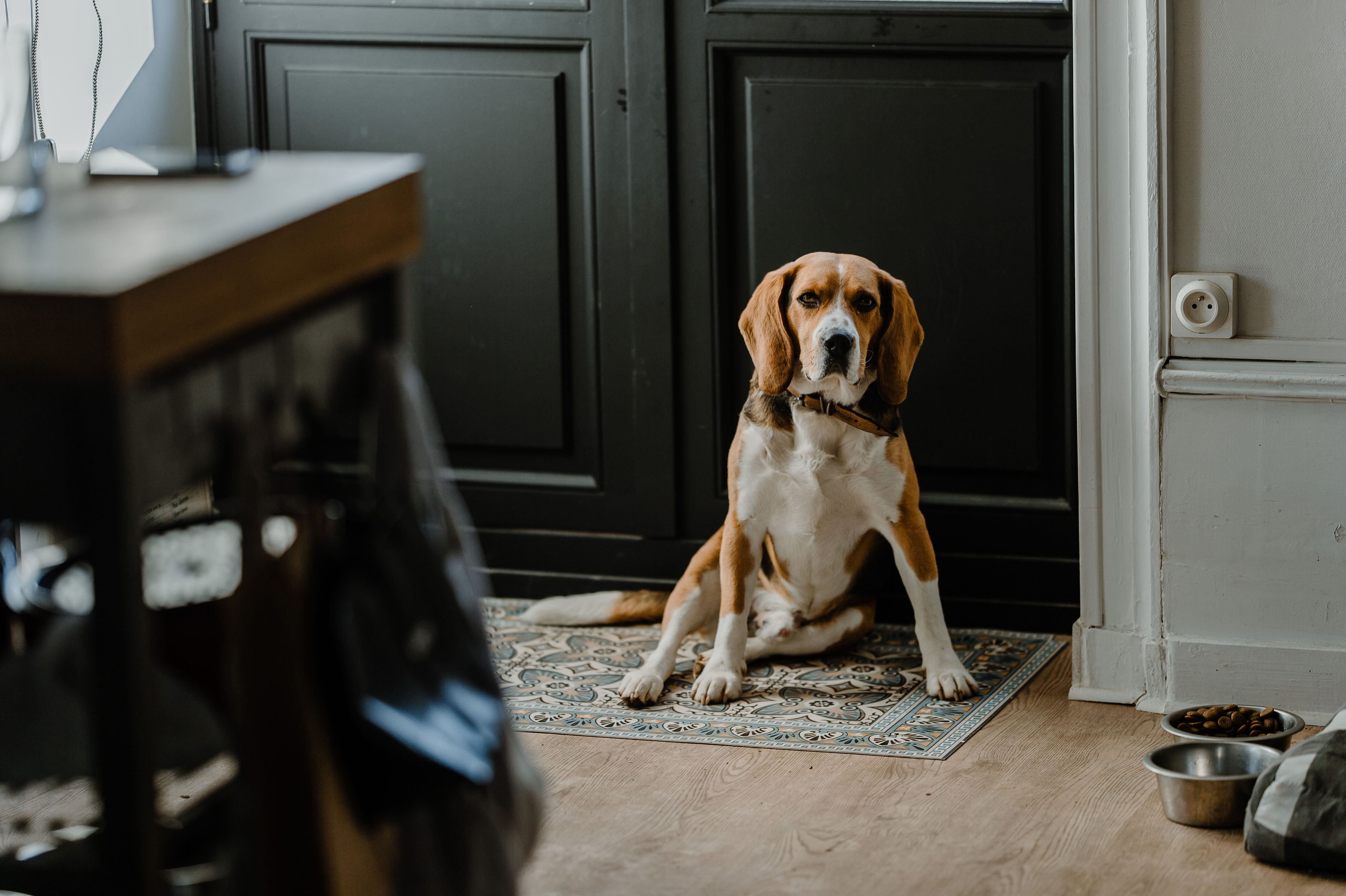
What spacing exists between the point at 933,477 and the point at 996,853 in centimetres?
129

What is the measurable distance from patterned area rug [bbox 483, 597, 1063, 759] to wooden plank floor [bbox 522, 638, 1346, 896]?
0.05 metres

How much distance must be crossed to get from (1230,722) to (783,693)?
0.85 metres

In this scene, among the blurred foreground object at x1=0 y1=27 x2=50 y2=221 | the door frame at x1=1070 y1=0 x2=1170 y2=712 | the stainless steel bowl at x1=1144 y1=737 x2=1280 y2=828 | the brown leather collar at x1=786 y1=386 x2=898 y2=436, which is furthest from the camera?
the brown leather collar at x1=786 y1=386 x2=898 y2=436

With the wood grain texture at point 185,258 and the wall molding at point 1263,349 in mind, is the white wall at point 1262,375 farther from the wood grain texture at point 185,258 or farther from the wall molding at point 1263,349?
the wood grain texture at point 185,258

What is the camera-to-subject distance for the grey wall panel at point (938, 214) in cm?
318

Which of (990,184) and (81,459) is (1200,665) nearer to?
(990,184)

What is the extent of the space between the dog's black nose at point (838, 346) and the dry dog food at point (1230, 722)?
2.92ft

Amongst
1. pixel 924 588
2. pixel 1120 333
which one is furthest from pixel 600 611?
pixel 1120 333

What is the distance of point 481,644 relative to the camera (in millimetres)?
1211

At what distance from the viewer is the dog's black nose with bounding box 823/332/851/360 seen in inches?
110

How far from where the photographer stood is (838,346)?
2793 millimetres

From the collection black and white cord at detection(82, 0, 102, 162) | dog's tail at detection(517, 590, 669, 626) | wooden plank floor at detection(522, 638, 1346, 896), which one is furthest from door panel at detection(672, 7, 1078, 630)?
black and white cord at detection(82, 0, 102, 162)

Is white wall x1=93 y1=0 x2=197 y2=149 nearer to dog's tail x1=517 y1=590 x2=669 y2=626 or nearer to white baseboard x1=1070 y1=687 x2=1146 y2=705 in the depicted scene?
dog's tail x1=517 y1=590 x2=669 y2=626

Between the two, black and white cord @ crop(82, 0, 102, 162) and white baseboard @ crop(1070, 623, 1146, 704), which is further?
black and white cord @ crop(82, 0, 102, 162)
